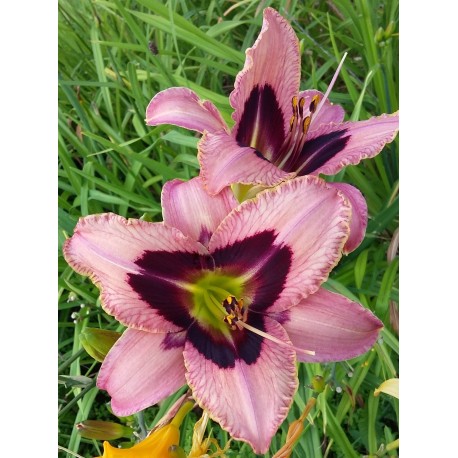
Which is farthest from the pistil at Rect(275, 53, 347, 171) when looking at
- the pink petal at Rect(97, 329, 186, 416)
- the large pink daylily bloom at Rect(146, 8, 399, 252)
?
the pink petal at Rect(97, 329, 186, 416)

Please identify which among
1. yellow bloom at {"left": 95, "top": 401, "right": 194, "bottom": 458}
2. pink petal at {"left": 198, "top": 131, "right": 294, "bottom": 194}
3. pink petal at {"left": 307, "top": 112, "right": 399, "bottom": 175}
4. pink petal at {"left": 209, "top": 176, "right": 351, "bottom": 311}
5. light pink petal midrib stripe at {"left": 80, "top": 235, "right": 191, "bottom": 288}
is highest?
pink petal at {"left": 307, "top": 112, "right": 399, "bottom": 175}

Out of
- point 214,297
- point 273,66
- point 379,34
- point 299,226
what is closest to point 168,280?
point 214,297

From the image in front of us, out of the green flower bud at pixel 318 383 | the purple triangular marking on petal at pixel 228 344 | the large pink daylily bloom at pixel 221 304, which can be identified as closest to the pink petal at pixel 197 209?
the large pink daylily bloom at pixel 221 304

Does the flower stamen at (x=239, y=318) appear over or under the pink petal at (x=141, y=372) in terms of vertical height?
over

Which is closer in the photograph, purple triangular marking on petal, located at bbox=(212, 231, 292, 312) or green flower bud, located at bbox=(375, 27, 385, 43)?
purple triangular marking on petal, located at bbox=(212, 231, 292, 312)

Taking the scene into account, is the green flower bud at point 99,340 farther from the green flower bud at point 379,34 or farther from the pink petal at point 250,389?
the green flower bud at point 379,34

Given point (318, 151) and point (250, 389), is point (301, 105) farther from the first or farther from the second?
point (250, 389)

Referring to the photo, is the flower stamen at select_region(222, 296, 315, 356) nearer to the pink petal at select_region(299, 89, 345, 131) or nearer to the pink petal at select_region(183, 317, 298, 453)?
the pink petal at select_region(183, 317, 298, 453)
